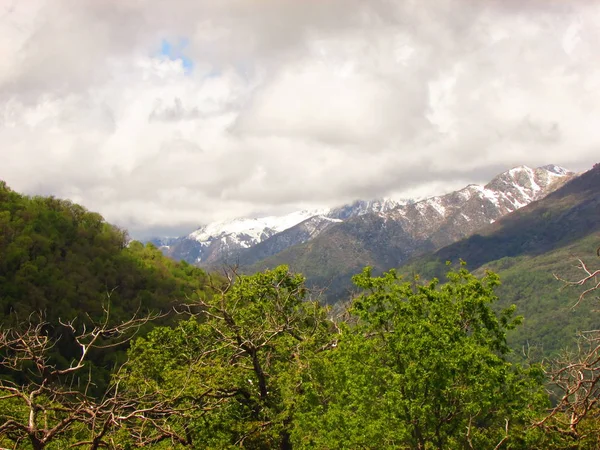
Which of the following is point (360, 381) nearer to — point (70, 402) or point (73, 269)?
point (70, 402)

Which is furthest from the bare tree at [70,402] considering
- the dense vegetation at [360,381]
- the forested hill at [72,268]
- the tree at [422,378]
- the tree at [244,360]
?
the forested hill at [72,268]

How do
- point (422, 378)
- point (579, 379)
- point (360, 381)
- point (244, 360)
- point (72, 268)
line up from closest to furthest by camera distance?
point (579, 379)
point (422, 378)
point (360, 381)
point (244, 360)
point (72, 268)

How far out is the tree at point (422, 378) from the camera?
2283 cm

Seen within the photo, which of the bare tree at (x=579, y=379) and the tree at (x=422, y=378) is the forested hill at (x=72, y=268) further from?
→ the bare tree at (x=579, y=379)

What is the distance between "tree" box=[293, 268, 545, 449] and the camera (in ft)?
74.9

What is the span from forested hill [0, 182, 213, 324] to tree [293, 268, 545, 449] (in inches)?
3073

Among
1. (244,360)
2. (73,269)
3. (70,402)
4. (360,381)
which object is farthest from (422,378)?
(73,269)

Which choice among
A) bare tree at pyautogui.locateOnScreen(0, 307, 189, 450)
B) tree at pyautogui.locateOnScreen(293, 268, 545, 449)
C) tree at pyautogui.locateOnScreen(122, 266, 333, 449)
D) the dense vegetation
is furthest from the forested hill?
bare tree at pyautogui.locateOnScreen(0, 307, 189, 450)

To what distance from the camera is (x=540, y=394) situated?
24.0 meters

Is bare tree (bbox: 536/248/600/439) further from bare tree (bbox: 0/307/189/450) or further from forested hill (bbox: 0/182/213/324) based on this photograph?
forested hill (bbox: 0/182/213/324)

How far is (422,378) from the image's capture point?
22.5 meters

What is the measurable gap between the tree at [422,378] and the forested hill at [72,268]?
78050 millimetres

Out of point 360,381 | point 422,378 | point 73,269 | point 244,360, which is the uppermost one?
point 73,269

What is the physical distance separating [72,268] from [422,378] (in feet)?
415
